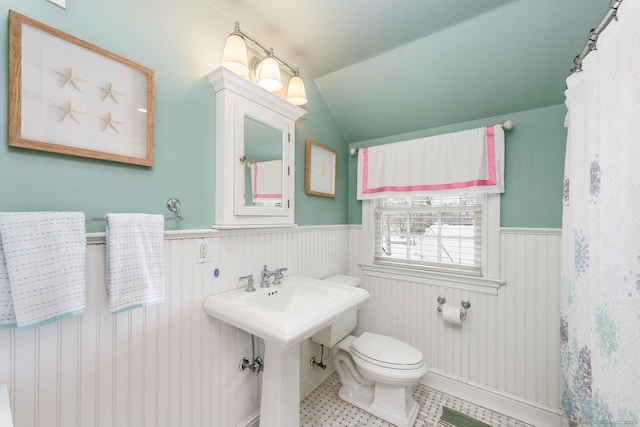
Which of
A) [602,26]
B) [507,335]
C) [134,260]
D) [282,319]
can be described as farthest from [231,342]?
[602,26]

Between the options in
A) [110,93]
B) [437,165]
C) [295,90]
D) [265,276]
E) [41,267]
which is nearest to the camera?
[41,267]

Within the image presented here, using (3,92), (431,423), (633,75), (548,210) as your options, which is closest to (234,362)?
(431,423)

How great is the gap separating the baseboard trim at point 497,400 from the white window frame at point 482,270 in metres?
0.68

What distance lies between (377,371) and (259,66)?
193 cm

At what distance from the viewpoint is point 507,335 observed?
175 centimetres

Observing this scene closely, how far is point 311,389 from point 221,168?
→ 1.70 m

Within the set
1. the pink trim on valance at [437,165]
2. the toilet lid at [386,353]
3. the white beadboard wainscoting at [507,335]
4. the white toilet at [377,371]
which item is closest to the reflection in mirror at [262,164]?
the white toilet at [377,371]

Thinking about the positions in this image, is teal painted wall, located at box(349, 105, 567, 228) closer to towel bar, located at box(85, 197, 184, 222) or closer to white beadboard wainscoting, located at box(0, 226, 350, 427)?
white beadboard wainscoting, located at box(0, 226, 350, 427)

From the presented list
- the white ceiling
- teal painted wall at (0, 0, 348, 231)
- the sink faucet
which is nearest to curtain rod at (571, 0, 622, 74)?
the white ceiling

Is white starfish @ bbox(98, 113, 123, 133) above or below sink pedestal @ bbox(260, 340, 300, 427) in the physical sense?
above

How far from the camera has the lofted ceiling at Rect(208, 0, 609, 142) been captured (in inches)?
52.0

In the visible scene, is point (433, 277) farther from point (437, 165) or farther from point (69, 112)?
point (69, 112)

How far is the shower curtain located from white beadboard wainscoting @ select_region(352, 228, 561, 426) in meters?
0.51

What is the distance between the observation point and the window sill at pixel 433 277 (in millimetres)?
1801
